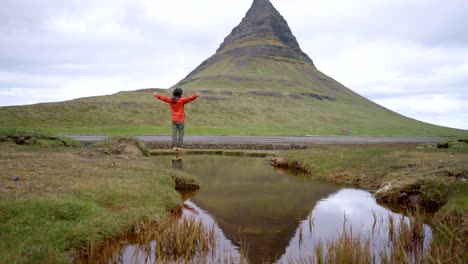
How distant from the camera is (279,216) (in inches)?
436

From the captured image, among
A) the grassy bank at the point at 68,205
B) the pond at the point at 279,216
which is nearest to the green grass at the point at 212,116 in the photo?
the grassy bank at the point at 68,205

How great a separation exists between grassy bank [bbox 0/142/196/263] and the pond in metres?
1.15

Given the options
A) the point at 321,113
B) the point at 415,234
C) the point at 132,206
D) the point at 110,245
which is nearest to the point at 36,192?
the point at 132,206

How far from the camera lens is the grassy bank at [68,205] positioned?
7.33 m

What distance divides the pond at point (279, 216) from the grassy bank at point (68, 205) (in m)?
1.15

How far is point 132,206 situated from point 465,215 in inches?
366

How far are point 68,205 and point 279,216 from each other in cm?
596

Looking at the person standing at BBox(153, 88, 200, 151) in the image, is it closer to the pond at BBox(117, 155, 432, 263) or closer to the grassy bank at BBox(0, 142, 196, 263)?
the pond at BBox(117, 155, 432, 263)

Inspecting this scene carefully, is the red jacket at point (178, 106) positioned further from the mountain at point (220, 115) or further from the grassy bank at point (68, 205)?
the mountain at point (220, 115)

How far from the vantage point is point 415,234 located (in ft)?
29.9

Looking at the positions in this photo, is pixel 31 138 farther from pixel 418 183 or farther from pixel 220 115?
pixel 220 115

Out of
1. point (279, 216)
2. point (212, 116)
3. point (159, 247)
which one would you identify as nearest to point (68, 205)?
point (159, 247)

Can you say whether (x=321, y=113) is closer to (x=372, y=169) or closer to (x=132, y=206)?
(x=372, y=169)

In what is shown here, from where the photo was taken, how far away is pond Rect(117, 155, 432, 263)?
8.17 metres
